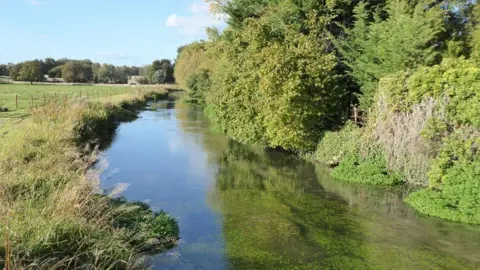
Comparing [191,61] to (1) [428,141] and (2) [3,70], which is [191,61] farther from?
(1) [428,141]

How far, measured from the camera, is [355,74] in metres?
20.1

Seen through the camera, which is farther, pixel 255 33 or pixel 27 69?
pixel 27 69

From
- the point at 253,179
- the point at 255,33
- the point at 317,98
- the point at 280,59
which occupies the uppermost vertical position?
the point at 255,33

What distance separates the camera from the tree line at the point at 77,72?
93.4m

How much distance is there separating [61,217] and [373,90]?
15104 mm

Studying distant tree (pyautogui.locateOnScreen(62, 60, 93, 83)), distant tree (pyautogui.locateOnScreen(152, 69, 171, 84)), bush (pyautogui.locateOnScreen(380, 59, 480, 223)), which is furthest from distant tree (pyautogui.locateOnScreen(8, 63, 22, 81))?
bush (pyautogui.locateOnScreen(380, 59, 480, 223))

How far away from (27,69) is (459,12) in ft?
297

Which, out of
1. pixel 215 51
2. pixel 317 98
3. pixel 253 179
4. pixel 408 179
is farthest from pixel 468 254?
pixel 215 51

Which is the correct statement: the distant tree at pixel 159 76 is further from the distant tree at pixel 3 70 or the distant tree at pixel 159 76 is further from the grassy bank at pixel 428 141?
the grassy bank at pixel 428 141

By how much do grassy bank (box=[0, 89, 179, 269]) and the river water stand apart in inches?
28.9

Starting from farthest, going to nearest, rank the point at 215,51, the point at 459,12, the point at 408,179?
the point at 215,51 < the point at 459,12 < the point at 408,179

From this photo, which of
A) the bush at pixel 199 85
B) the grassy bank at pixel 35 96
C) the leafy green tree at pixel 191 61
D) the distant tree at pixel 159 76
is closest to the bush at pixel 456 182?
the grassy bank at pixel 35 96

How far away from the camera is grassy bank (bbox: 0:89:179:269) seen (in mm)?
6922

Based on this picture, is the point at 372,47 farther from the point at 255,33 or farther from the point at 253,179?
the point at 253,179
